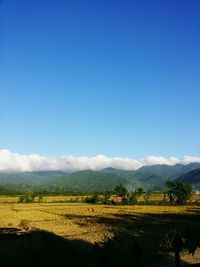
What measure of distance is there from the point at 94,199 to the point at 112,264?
98958 millimetres

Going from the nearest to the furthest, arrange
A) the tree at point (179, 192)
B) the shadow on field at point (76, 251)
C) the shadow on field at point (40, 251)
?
1. the shadow on field at point (76, 251)
2. the shadow on field at point (40, 251)
3. the tree at point (179, 192)

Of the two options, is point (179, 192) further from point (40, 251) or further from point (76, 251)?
point (40, 251)

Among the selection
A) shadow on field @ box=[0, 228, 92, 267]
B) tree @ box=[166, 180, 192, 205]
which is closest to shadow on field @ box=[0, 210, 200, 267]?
shadow on field @ box=[0, 228, 92, 267]

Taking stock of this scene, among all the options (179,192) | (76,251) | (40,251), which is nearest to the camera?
(40,251)

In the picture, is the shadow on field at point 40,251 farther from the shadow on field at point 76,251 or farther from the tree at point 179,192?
the tree at point 179,192

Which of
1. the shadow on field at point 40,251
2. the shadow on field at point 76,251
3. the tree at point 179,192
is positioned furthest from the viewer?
the tree at point 179,192

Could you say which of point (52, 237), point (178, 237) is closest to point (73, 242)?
point (52, 237)

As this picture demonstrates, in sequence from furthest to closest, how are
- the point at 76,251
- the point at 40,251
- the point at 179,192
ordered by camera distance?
the point at 179,192 → the point at 76,251 → the point at 40,251

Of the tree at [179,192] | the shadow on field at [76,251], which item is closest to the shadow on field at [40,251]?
the shadow on field at [76,251]

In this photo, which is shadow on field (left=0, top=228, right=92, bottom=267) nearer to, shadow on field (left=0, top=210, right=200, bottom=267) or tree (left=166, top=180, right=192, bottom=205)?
shadow on field (left=0, top=210, right=200, bottom=267)

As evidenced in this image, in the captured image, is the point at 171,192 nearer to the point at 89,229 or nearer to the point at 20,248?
the point at 89,229

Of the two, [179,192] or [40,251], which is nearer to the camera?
[40,251]

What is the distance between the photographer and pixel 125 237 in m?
39.8

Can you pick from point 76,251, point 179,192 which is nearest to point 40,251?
point 76,251
